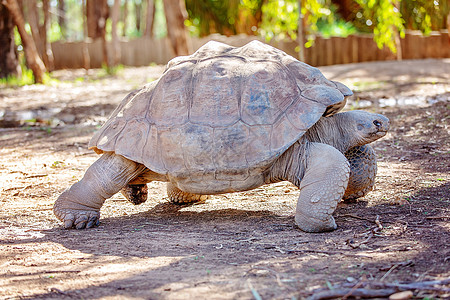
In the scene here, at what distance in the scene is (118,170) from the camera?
4609 millimetres

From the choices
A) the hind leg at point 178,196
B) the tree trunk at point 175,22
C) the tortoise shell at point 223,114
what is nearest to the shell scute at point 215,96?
the tortoise shell at point 223,114

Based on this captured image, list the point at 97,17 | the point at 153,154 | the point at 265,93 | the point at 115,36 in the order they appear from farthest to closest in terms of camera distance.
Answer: the point at 97,17 < the point at 115,36 < the point at 153,154 < the point at 265,93

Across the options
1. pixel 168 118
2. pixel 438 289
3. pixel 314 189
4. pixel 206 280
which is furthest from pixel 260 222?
pixel 438 289

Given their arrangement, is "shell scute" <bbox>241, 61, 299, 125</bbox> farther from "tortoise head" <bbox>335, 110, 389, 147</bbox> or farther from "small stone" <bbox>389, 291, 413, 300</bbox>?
"small stone" <bbox>389, 291, 413, 300</bbox>

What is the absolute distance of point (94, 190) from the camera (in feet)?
15.1

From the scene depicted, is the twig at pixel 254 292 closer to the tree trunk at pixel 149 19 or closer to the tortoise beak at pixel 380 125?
the tortoise beak at pixel 380 125

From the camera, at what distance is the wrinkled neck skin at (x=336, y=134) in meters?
4.57

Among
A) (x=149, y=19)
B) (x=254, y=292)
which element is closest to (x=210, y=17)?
(x=149, y=19)

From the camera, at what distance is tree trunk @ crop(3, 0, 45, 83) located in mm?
14789

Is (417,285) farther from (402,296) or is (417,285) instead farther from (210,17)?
(210,17)

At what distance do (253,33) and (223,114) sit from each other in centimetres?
1999

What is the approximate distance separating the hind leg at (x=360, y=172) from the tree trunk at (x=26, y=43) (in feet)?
40.2

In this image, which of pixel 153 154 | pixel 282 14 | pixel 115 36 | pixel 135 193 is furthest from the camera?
pixel 115 36

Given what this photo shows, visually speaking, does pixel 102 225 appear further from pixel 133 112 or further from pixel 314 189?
pixel 314 189
